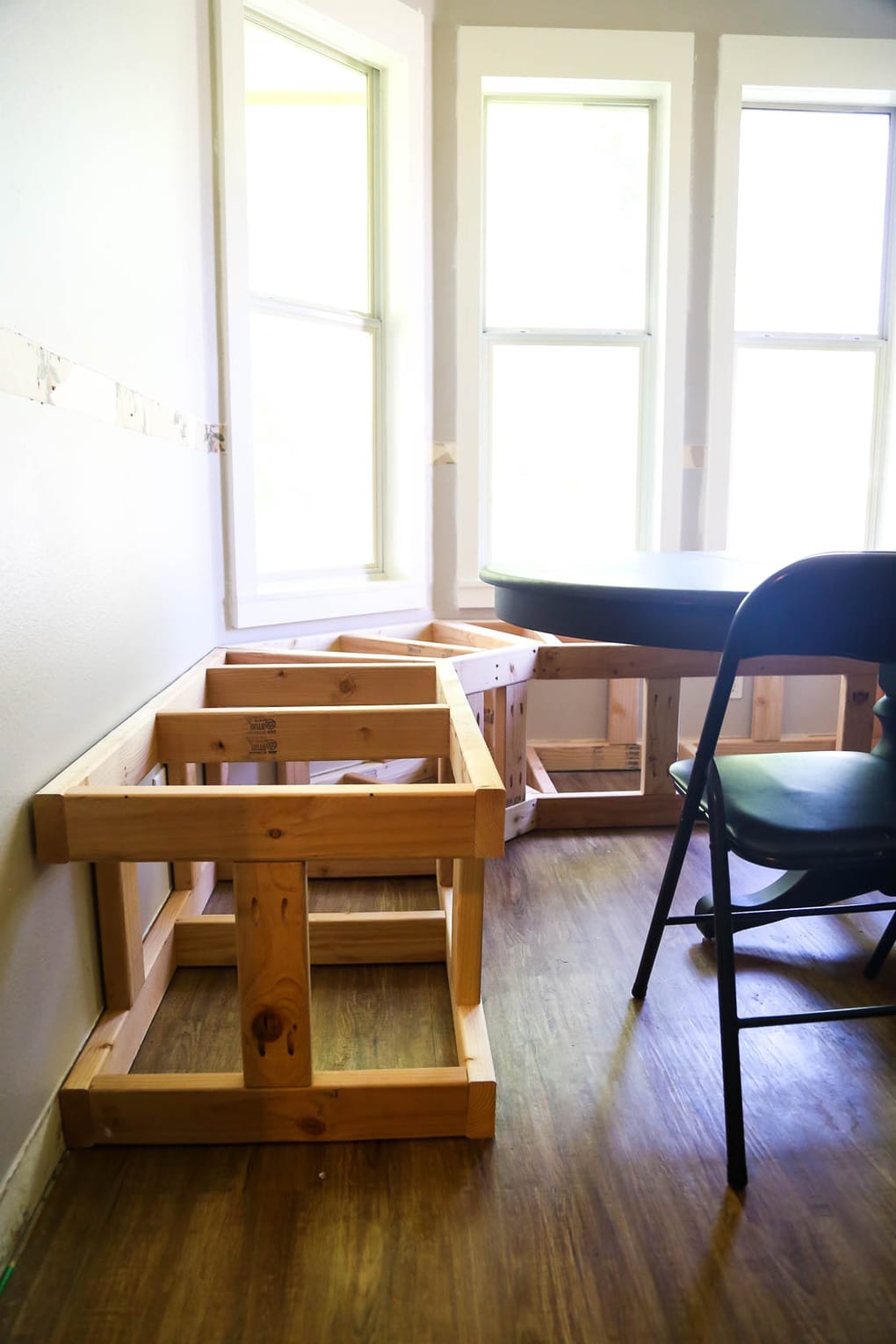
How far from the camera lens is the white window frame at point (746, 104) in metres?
3.68

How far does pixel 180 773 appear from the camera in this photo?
7.36 ft

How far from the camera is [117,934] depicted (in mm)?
1776

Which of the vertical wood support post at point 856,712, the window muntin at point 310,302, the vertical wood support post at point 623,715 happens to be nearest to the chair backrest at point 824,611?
the vertical wood support post at point 856,712

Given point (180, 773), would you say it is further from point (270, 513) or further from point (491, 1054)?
point (270, 513)

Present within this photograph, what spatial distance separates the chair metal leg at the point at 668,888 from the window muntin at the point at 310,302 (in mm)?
1888

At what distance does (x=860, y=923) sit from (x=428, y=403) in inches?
93.3

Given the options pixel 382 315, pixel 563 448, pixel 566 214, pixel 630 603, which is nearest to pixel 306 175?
pixel 382 315

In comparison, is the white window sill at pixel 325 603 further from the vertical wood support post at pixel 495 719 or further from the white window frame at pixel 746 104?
the white window frame at pixel 746 104

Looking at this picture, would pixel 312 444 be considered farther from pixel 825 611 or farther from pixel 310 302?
pixel 825 611

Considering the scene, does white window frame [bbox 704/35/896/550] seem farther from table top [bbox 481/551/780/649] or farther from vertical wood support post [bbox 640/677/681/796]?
table top [bbox 481/551/780/649]

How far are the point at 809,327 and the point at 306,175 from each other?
2153 millimetres

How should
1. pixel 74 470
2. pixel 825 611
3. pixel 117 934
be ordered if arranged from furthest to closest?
pixel 117 934 → pixel 74 470 → pixel 825 611

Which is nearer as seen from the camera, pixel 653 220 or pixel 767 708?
pixel 653 220

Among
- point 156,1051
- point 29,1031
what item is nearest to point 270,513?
point 156,1051
